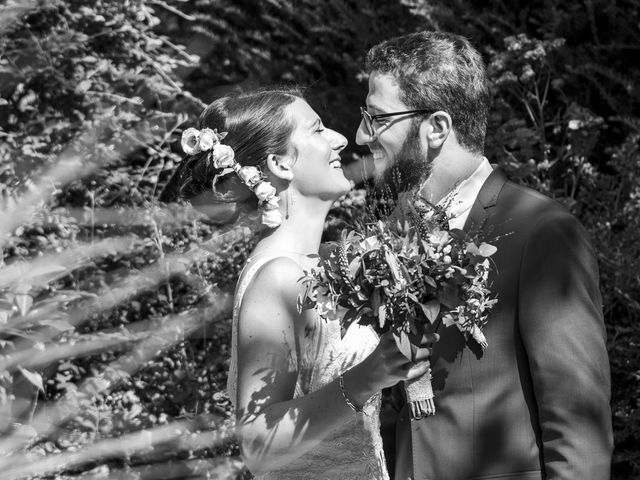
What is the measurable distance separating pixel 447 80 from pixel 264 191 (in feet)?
2.30

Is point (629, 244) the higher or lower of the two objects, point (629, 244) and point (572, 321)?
the lower

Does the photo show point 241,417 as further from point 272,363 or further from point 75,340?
point 75,340

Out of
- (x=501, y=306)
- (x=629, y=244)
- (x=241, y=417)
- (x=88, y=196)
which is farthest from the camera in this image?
(x=88, y=196)

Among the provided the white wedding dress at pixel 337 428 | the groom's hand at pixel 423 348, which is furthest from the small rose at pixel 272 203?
the groom's hand at pixel 423 348

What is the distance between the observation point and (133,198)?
4.93 m

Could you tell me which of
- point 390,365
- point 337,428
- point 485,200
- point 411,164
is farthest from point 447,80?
point 337,428

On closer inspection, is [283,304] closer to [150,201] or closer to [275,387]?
[275,387]

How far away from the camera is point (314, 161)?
3029mm

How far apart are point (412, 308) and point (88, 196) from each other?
310 cm

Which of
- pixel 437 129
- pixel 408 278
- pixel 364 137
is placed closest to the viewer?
pixel 408 278

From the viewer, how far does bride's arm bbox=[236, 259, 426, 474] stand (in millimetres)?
2523

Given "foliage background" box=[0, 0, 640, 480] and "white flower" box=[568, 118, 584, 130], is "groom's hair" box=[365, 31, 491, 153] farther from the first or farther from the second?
"white flower" box=[568, 118, 584, 130]

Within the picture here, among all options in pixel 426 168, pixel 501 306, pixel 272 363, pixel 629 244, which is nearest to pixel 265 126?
pixel 426 168

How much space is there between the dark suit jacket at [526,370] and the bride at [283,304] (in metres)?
0.29
